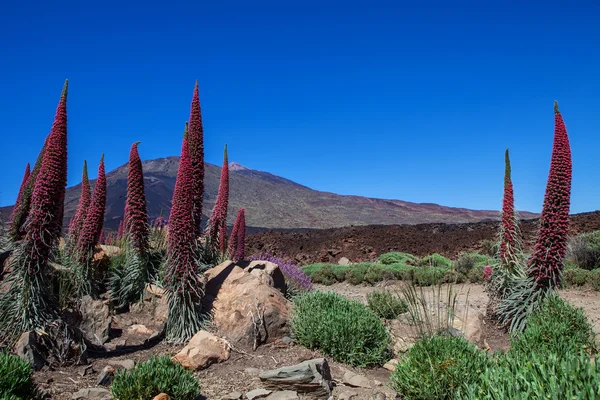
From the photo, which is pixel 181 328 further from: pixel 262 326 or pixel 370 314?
pixel 370 314

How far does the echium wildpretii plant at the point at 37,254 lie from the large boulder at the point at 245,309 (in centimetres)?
203

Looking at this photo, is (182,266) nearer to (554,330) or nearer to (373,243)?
(554,330)

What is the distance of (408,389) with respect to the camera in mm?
3891

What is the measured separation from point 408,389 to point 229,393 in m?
1.68

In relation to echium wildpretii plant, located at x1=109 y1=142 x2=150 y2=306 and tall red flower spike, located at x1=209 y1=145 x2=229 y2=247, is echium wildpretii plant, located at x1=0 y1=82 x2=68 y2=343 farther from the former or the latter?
tall red flower spike, located at x1=209 y1=145 x2=229 y2=247

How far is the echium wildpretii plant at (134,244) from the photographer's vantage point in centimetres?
691

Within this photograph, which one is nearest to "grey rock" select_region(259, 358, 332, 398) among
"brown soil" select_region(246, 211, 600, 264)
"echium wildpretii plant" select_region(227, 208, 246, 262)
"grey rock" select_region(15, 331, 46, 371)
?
"grey rock" select_region(15, 331, 46, 371)

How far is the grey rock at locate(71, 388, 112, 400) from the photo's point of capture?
13.6ft

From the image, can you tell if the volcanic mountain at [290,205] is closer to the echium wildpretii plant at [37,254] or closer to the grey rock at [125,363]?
the echium wildpretii plant at [37,254]

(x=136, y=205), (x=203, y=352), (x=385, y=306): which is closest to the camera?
(x=203, y=352)

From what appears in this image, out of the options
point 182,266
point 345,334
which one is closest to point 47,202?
point 182,266

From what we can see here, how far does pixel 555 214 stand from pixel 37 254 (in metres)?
6.16

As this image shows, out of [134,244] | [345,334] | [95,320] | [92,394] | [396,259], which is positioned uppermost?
[134,244]

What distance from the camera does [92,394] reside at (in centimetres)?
420
